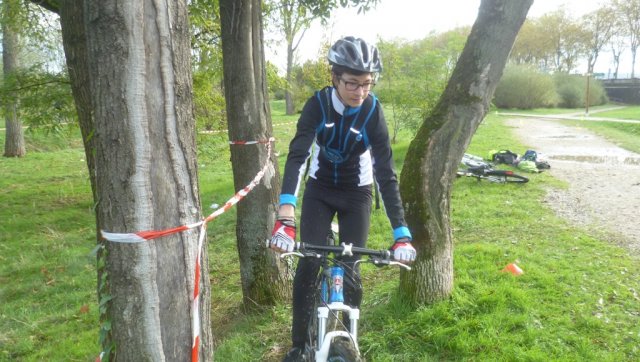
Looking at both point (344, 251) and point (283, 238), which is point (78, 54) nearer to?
point (283, 238)

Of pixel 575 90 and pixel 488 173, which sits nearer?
pixel 488 173

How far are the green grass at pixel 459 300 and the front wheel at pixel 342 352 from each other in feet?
5.21

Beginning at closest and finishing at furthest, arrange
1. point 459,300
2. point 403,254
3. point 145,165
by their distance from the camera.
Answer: point 145,165, point 403,254, point 459,300

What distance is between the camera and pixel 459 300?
4492 millimetres

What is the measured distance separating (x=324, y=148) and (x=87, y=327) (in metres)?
3.73

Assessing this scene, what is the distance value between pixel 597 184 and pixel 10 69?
44.2 ft

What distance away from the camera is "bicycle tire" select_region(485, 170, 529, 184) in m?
10.5

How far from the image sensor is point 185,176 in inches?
87.3

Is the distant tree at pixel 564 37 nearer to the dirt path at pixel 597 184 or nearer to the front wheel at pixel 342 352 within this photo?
the dirt path at pixel 597 184

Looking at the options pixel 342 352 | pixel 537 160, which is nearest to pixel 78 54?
pixel 342 352

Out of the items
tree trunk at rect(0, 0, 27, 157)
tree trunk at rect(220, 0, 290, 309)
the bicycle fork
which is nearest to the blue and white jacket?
the bicycle fork

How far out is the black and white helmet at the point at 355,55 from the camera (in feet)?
9.59

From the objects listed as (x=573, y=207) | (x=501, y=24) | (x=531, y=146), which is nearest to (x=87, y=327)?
(x=501, y=24)

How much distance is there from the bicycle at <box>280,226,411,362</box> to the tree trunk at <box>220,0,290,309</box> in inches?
81.5
